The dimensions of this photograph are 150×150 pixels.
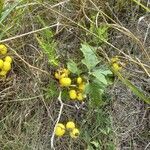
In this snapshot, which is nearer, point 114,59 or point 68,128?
point 68,128

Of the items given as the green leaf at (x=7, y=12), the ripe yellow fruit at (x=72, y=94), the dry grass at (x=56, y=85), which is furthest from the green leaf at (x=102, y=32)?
the green leaf at (x=7, y=12)

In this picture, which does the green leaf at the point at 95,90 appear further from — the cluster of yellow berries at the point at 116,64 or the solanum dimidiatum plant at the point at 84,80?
the cluster of yellow berries at the point at 116,64

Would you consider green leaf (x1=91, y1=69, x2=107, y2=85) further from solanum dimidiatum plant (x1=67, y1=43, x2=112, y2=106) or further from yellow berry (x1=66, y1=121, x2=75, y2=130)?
yellow berry (x1=66, y1=121, x2=75, y2=130)

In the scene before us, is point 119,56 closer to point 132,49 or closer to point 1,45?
point 132,49

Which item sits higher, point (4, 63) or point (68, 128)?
point (4, 63)

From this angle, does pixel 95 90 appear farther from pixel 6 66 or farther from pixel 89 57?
pixel 6 66

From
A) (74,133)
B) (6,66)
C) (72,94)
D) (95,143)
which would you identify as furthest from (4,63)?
(95,143)
